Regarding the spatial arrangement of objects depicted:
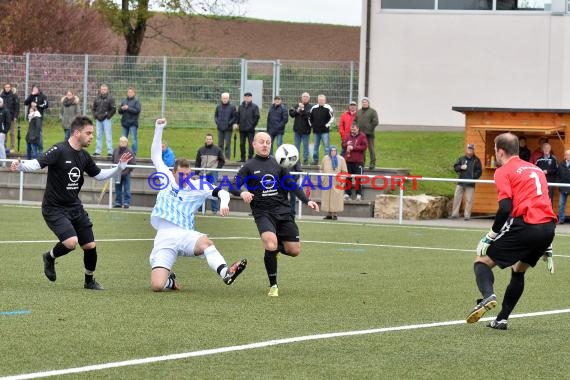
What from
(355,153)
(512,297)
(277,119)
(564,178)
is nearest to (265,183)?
(512,297)

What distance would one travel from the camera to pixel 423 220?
1088 inches

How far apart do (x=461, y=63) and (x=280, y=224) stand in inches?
991

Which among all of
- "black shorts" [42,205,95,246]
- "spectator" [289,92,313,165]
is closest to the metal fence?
"spectator" [289,92,313,165]

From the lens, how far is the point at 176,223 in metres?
12.7

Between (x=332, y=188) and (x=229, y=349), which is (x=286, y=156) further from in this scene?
(x=332, y=188)

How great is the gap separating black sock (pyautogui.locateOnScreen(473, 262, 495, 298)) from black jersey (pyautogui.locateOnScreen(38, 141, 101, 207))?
4.44 metres

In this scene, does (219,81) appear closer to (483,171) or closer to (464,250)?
(483,171)

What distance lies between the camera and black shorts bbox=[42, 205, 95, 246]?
1237 cm

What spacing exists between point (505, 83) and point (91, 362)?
3025 centimetres

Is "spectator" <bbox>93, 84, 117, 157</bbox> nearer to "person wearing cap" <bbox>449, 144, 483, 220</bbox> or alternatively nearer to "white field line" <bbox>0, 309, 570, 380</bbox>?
"person wearing cap" <bbox>449, 144, 483, 220</bbox>

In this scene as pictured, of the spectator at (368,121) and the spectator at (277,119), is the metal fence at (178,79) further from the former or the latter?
the spectator at (368,121)

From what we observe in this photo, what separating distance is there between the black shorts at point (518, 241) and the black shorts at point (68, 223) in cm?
448

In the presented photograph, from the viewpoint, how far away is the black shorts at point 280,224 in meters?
12.8

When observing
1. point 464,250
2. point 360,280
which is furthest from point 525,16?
point 360,280
